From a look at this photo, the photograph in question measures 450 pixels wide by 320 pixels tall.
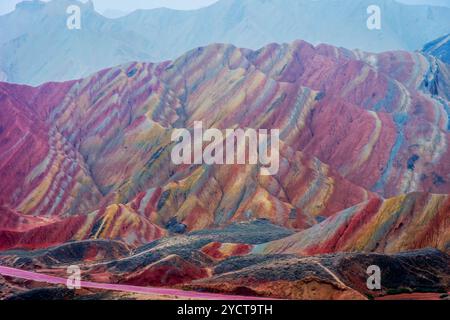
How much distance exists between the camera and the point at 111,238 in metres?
74.6

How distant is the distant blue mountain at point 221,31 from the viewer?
17112 cm

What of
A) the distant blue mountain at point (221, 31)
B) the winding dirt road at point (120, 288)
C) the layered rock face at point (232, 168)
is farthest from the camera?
the distant blue mountain at point (221, 31)

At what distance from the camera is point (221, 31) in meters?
187

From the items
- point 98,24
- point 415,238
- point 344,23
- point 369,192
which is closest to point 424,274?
point 415,238

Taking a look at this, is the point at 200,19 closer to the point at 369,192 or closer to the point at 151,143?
the point at 151,143

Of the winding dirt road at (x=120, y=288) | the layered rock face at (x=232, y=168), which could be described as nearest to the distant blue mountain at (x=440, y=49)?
the layered rock face at (x=232, y=168)

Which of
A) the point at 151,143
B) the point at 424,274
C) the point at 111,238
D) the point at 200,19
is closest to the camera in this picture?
the point at 424,274

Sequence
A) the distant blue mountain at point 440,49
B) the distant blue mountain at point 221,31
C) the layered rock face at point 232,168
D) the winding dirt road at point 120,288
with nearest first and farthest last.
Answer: the winding dirt road at point 120,288, the layered rock face at point 232,168, the distant blue mountain at point 440,49, the distant blue mountain at point 221,31

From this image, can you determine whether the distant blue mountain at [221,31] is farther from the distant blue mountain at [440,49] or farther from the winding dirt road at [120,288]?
the winding dirt road at [120,288]

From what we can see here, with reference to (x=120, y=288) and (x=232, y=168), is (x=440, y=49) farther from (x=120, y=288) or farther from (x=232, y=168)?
(x=120, y=288)

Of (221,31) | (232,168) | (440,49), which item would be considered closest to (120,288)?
(232,168)

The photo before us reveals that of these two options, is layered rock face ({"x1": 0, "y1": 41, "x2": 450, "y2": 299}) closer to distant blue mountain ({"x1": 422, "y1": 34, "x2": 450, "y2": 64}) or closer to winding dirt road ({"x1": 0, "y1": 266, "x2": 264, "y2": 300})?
Answer: winding dirt road ({"x1": 0, "y1": 266, "x2": 264, "y2": 300})
